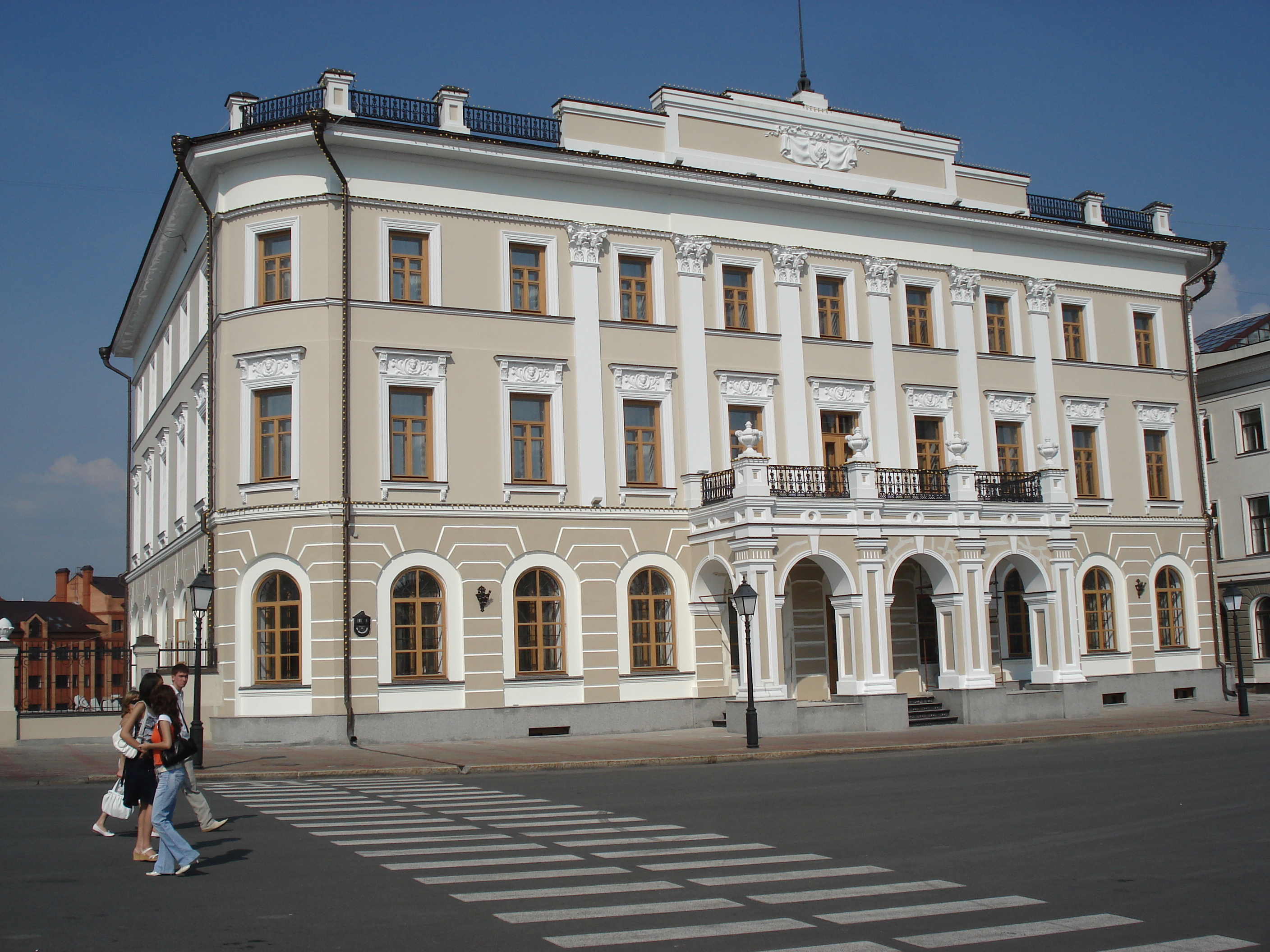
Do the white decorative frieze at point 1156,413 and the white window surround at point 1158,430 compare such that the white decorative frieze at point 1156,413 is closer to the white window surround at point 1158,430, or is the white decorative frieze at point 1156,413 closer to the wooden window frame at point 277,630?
the white window surround at point 1158,430

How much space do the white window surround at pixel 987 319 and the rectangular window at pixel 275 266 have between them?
19101mm

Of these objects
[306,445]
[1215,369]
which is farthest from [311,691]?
[1215,369]

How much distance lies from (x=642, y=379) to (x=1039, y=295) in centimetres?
1351

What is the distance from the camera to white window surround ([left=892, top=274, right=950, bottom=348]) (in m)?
33.8

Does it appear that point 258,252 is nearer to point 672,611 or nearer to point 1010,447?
point 672,611

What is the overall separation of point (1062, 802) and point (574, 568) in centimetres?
1556

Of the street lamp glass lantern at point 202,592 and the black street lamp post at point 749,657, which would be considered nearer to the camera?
the street lamp glass lantern at point 202,592

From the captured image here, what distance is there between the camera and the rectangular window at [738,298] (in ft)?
104

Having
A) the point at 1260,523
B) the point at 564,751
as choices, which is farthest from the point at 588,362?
the point at 1260,523

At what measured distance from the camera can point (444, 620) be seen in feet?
90.2

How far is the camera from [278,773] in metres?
20.5

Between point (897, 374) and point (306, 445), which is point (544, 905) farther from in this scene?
point (897, 374)

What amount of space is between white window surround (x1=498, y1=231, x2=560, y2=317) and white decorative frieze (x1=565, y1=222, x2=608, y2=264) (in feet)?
1.39

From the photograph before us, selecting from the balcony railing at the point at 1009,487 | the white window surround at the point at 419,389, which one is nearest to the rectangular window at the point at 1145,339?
the balcony railing at the point at 1009,487
